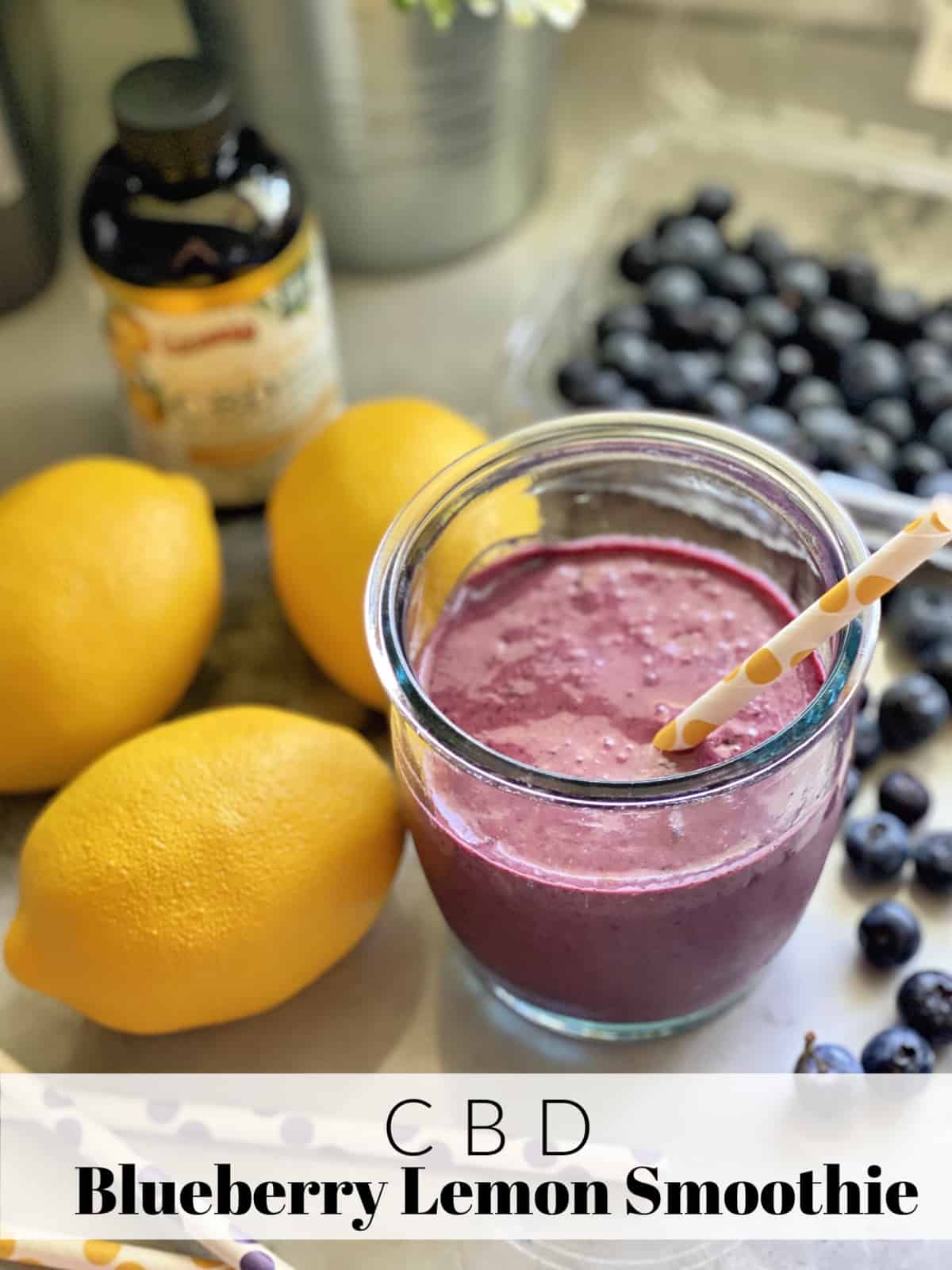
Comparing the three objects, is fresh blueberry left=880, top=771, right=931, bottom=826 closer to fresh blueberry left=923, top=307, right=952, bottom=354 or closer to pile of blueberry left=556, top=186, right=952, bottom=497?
pile of blueberry left=556, top=186, right=952, bottom=497

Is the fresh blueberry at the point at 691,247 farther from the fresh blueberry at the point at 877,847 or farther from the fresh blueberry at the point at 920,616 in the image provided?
the fresh blueberry at the point at 877,847

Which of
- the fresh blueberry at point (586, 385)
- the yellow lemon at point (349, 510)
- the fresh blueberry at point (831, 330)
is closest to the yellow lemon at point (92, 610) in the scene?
the yellow lemon at point (349, 510)

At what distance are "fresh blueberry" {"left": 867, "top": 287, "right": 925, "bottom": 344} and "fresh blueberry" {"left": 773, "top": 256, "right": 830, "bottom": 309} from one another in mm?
43

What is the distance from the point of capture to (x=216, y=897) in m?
0.66

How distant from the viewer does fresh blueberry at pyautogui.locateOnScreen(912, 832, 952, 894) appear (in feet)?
2.51

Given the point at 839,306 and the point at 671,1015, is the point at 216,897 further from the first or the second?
the point at 839,306

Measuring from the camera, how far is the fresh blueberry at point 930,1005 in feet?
2.33

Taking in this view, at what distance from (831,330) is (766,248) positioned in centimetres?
10

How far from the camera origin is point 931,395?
101cm

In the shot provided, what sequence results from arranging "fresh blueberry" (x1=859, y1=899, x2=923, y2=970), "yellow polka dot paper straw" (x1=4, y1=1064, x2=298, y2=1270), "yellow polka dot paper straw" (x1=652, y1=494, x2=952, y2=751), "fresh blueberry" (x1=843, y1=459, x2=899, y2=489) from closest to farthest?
"yellow polka dot paper straw" (x1=652, y1=494, x2=952, y2=751) → "yellow polka dot paper straw" (x1=4, y1=1064, x2=298, y2=1270) → "fresh blueberry" (x1=859, y1=899, x2=923, y2=970) → "fresh blueberry" (x1=843, y1=459, x2=899, y2=489)

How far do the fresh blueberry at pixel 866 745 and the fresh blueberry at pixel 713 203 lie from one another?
0.50 meters

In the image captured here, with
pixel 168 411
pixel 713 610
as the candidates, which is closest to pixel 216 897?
pixel 713 610

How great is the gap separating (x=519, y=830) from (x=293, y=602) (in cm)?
28

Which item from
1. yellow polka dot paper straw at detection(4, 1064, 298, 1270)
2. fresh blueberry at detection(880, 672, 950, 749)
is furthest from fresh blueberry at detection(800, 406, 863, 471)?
yellow polka dot paper straw at detection(4, 1064, 298, 1270)
